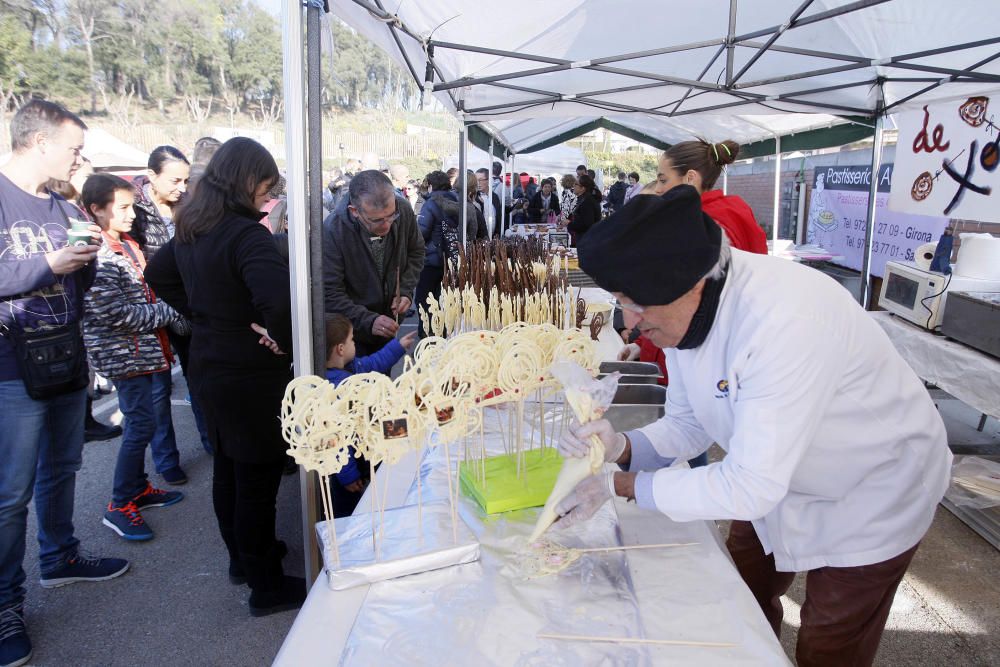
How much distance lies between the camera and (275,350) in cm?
206

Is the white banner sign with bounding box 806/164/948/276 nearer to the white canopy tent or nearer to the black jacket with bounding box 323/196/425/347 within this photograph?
the white canopy tent

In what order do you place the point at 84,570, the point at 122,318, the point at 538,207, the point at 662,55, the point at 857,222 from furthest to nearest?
the point at 538,207, the point at 857,222, the point at 662,55, the point at 122,318, the point at 84,570

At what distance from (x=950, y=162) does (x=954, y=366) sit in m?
2.11

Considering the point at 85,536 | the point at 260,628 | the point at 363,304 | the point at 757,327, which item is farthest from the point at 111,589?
the point at 757,327

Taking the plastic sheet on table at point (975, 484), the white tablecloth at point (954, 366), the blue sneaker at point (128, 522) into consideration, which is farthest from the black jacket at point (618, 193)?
the blue sneaker at point (128, 522)

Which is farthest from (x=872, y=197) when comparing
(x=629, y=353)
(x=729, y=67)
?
(x=629, y=353)

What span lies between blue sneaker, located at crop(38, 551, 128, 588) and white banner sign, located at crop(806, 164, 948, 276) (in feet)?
21.2

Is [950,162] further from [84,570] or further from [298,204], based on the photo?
[84,570]

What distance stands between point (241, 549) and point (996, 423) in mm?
4771

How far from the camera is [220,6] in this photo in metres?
5.10

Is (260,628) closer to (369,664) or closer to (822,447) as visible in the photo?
(369,664)

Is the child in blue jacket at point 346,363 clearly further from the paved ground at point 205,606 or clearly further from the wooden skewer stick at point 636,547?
the wooden skewer stick at point 636,547

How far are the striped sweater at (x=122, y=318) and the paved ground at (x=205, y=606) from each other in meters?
0.81

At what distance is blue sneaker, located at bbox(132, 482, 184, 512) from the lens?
3.15 m
